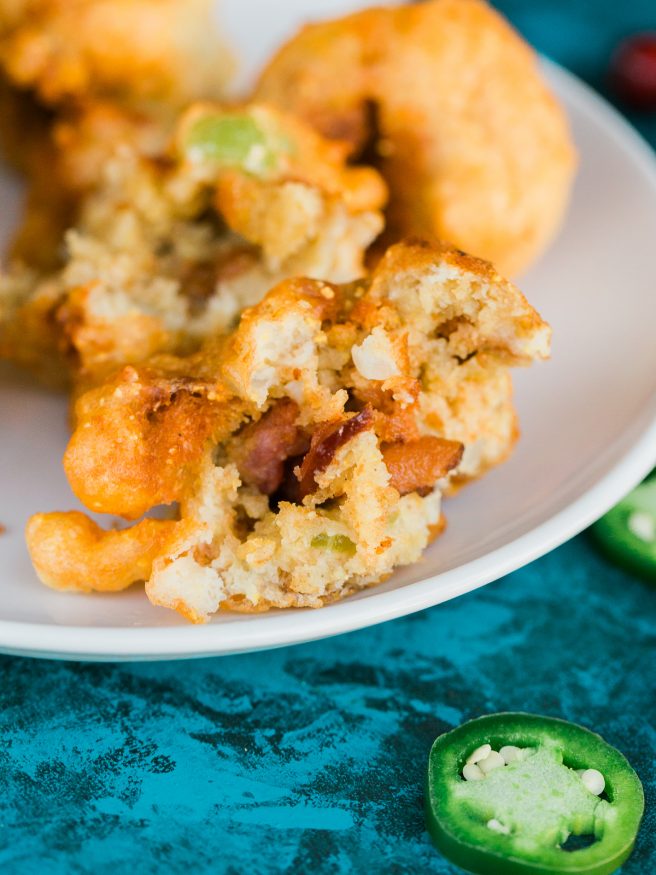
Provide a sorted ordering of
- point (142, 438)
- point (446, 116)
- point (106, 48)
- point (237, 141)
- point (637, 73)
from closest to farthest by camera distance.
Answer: point (142, 438) < point (237, 141) < point (446, 116) < point (106, 48) < point (637, 73)

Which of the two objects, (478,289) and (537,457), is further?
(537,457)

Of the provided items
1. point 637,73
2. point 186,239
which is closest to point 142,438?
point 186,239

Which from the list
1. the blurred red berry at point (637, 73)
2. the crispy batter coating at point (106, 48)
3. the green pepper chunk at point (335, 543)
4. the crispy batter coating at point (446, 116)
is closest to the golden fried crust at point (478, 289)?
the green pepper chunk at point (335, 543)

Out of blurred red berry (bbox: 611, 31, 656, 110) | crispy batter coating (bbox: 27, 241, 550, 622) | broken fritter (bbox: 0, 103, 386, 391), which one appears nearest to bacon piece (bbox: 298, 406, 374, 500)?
crispy batter coating (bbox: 27, 241, 550, 622)

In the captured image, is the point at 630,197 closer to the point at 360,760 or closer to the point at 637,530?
the point at 637,530

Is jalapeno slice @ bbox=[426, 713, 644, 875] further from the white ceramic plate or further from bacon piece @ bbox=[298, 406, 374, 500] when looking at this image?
bacon piece @ bbox=[298, 406, 374, 500]

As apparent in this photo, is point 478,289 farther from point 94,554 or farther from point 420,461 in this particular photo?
point 94,554

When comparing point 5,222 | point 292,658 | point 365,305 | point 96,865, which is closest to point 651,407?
point 365,305

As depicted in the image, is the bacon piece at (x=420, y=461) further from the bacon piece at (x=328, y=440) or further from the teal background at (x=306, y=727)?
the teal background at (x=306, y=727)
